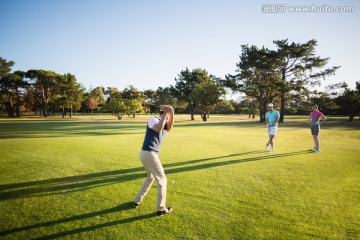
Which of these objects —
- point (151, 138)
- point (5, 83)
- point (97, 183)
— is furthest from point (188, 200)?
point (5, 83)

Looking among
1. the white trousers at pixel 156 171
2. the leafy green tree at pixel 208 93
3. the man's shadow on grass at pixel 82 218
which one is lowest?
the man's shadow on grass at pixel 82 218

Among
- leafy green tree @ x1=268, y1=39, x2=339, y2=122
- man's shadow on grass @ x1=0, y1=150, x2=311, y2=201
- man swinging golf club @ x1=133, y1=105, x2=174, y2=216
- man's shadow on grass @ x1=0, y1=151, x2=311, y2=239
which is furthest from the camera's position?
leafy green tree @ x1=268, y1=39, x2=339, y2=122

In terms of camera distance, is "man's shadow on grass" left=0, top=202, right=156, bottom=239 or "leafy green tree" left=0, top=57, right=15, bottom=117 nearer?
"man's shadow on grass" left=0, top=202, right=156, bottom=239

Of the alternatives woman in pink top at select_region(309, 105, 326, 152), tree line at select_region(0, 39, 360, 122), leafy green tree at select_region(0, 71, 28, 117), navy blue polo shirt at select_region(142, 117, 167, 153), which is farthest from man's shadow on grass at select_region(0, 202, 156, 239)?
leafy green tree at select_region(0, 71, 28, 117)

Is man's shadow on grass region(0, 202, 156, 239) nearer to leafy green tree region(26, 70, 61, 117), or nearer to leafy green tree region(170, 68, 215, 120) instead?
leafy green tree region(170, 68, 215, 120)

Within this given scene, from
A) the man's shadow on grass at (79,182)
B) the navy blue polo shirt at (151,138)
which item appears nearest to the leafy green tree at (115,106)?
the man's shadow on grass at (79,182)

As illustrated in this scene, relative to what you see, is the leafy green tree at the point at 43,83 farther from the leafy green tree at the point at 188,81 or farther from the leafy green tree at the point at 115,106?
the leafy green tree at the point at 188,81

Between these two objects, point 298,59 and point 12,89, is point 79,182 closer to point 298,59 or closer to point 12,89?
point 298,59

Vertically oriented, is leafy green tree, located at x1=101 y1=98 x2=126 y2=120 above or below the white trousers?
above

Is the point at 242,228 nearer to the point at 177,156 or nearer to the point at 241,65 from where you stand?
the point at 177,156

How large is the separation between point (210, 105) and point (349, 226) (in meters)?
47.0

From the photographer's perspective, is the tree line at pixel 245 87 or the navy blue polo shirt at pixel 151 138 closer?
the navy blue polo shirt at pixel 151 138

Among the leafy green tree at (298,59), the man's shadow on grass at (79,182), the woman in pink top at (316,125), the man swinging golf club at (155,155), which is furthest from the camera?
the leafy green tree at (298,59)

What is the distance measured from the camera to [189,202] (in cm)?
486
